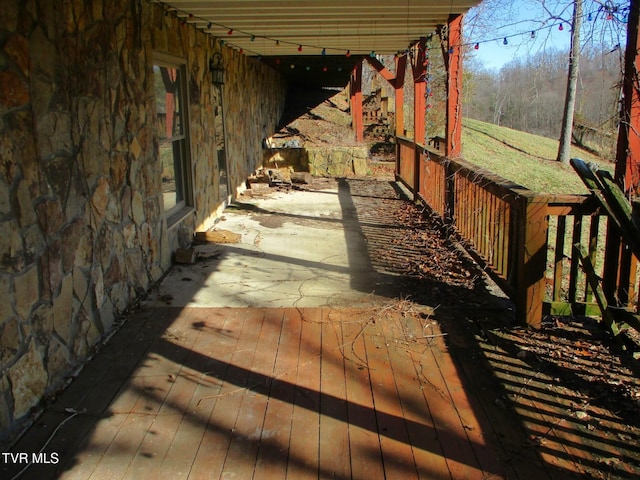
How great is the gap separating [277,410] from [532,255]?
1.96 metres

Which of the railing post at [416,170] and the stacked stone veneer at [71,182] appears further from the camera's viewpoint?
the railing post at [416,170]

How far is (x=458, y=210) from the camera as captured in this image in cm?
586

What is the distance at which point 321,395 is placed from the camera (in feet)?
9.82

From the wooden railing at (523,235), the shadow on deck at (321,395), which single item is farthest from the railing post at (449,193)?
the shadow on deck at (321,395)

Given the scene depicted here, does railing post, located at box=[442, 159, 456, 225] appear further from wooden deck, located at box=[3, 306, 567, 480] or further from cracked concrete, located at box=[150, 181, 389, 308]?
wooden deck, located at box=[3, 306, 567, 480]

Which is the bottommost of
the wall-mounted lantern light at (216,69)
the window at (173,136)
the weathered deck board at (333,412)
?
the weathered deck board at (333,412)

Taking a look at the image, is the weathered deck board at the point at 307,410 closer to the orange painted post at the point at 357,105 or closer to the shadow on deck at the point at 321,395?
the shadow on deck at the point at 321,395

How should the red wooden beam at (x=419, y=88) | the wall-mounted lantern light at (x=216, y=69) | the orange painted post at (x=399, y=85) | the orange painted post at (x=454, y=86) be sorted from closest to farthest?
1. the orange painted post at (x=454, y=86)
2. the wall-mounted lantern light at (x=216, y=69)
3. the red wooden beam at (x=419, y=88)
4. the orange painted post at (x=399, y=85)

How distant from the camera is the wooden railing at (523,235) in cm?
361

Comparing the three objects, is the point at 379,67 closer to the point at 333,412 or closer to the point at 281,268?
the point at 281,268

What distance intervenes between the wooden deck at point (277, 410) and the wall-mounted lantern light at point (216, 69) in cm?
409

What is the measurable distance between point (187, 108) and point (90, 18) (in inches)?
94.5

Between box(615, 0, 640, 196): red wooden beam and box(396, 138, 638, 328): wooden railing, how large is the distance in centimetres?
27

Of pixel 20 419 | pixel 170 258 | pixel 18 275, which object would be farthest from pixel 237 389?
pixel 170 258
